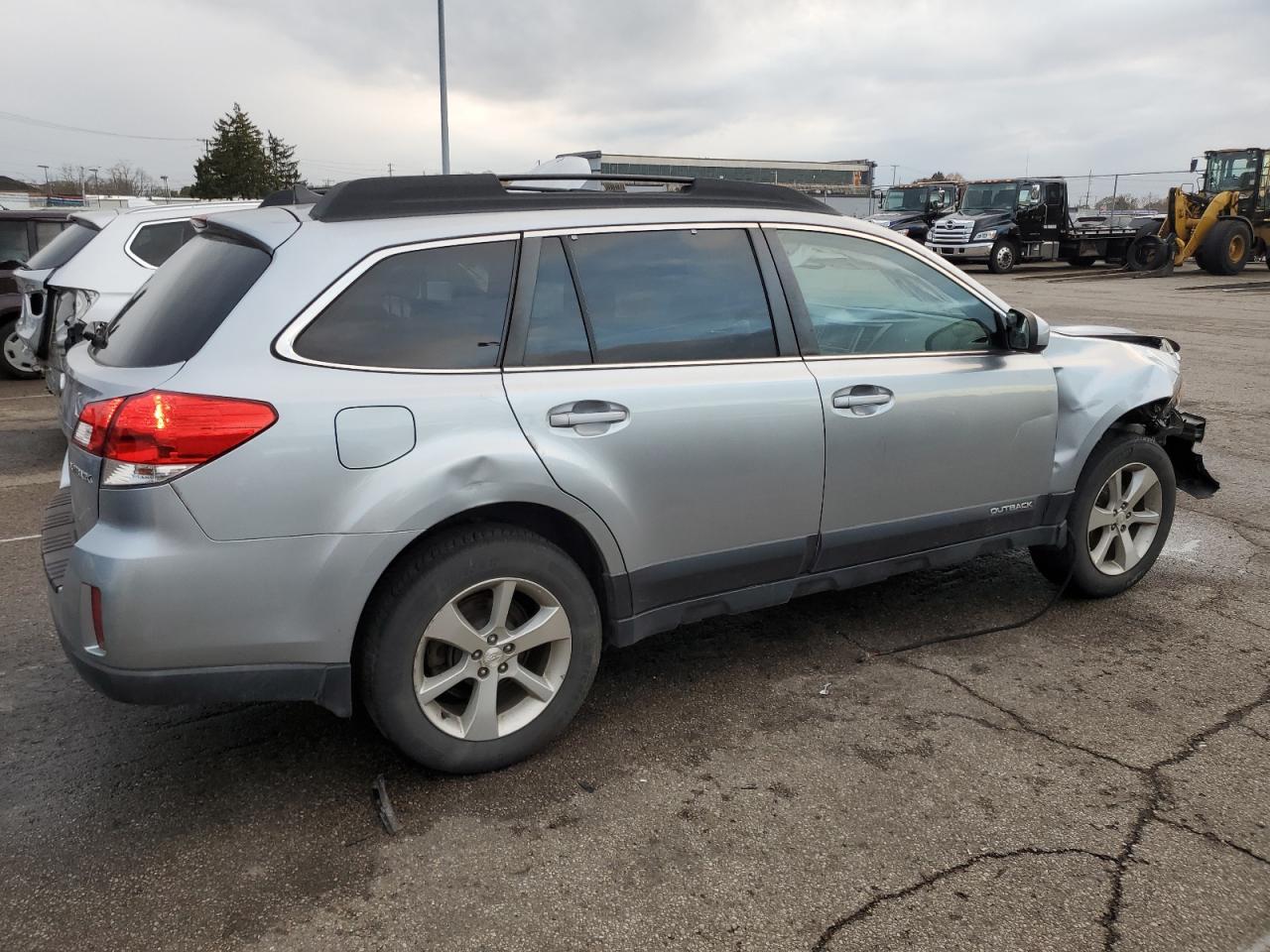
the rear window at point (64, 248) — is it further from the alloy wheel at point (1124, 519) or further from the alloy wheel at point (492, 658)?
the alloy wheel at point (1124, 519)

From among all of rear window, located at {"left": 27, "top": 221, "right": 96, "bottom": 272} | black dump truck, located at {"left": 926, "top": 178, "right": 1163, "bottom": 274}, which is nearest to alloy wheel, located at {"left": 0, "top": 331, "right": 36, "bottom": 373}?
rear window, located at {"left": 27, "top": 221, "right": 96, "bottom": 272}

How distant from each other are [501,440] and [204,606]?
3.00 ft

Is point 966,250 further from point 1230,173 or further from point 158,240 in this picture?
point 158,240

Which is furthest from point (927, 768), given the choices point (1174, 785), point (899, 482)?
point (899, 482)

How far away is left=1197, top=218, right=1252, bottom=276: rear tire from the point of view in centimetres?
2673

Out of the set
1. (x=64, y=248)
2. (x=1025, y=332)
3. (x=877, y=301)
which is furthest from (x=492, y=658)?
(x=64, y=248)

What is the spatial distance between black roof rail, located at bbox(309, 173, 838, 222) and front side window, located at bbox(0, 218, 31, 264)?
10.5m

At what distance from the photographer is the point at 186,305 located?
3.04 meters

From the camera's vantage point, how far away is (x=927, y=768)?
10.7ft

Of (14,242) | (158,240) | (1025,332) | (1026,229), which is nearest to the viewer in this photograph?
(1025,332)

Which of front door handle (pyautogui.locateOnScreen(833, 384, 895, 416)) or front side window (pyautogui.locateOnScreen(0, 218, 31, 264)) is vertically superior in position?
front side window (pyautogui.locateOnScreen(0, 218, 31, 264))

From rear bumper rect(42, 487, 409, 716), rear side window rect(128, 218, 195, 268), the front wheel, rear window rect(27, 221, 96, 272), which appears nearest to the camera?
rear bumper rect(42, 487, 409, 716)

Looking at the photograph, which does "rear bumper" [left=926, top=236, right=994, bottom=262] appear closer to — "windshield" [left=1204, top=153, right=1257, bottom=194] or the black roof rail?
"windshield" [left=1204, top=153, right=1257, bottom=194]

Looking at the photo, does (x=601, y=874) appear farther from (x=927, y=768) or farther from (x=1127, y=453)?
(x=1127, y=453)
